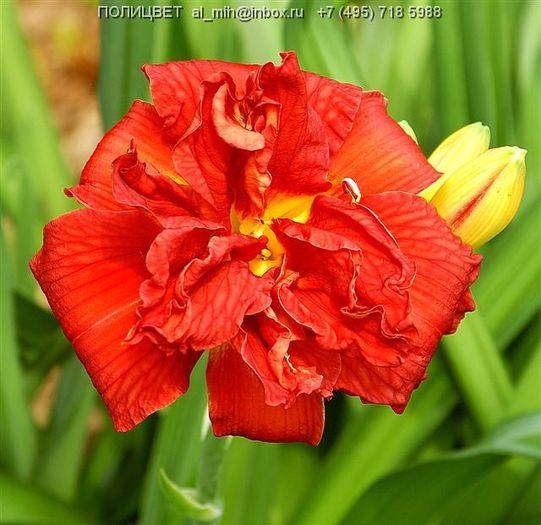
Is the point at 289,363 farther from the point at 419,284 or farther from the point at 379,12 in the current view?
the point at 379,12

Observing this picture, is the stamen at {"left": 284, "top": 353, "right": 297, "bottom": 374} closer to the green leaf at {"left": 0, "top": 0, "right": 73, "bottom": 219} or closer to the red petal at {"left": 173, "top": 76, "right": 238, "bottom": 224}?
the red petal at {"left": 173, "top": 76, "right": 238, "bottom": 224}

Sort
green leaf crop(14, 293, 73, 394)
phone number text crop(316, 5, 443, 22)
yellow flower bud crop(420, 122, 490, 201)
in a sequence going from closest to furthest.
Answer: yellow flower bud crop(420, 122, 490, 201) < phone number text crop(316, 5, 443, 22) < green leaf crop(14, 293, 73, 394)

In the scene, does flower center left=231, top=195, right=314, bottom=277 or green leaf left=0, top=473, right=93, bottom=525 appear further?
green leaf left=0, top=473, right=93, bottom=525

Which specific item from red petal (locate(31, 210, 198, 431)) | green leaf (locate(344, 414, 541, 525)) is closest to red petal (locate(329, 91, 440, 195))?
red petal (locate(31, 210, 198, 431))

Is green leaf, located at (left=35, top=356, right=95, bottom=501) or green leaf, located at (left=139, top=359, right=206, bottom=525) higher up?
green leaf, located at (left=139, top=359, right=206, bottom=525)

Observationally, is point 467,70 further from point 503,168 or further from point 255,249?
point 255,249

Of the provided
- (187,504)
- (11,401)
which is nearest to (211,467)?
(187,504)
